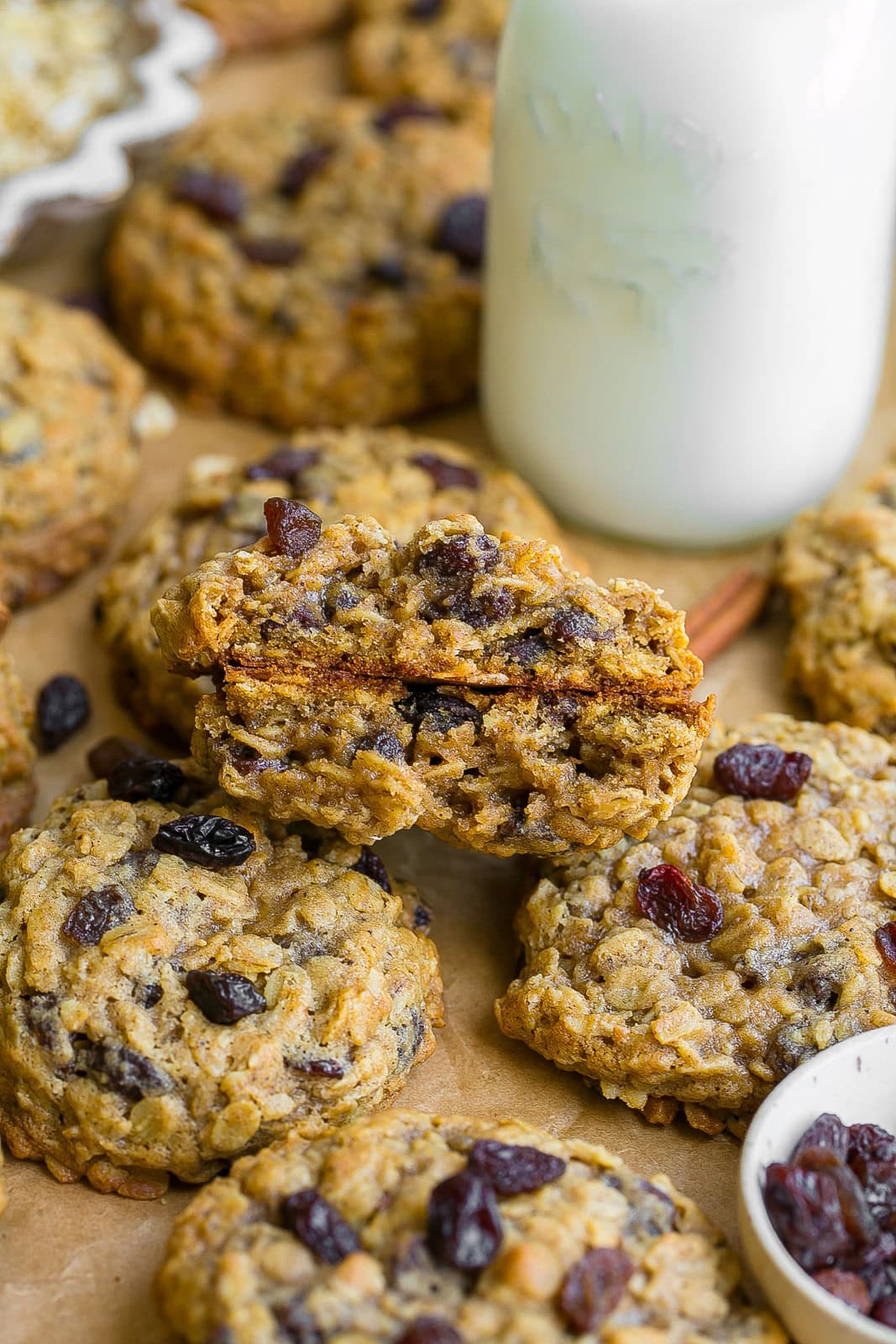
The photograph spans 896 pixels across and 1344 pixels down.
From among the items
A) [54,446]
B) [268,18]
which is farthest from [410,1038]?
[268,18]

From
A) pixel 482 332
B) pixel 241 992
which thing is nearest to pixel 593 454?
pixel 482 332

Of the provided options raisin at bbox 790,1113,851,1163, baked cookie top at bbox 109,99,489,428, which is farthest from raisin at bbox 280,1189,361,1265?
baked cookie top at bbox 109,99,489,428

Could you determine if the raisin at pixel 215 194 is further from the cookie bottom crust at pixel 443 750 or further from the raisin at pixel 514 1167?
the raisin at pixel 514 1167

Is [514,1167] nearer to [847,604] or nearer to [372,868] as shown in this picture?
[372,868]

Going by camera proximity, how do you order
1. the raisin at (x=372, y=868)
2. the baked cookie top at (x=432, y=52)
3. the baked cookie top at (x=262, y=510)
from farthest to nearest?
the baked cookie top at (x=432, y=52)
the baked cookie top at (x=262, y=510)
the raisin at (x=372, y=868)

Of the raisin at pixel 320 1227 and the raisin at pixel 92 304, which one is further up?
the raisin at pixel 92 304

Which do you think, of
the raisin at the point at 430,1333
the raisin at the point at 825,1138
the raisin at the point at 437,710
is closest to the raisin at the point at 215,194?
the raisin at the point at 437,710
